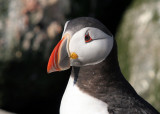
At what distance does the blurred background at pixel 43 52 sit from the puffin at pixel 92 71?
2.69m

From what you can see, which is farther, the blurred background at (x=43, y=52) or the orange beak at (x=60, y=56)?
the blurred background at (x=43, y=52)

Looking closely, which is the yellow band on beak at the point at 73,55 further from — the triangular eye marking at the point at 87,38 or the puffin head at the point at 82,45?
the triangular eye marking at the point at 87,38

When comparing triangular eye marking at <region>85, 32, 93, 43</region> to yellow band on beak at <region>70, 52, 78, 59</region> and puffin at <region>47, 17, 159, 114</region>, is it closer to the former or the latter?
puffin at <region>47, 17, 159, 114</region>

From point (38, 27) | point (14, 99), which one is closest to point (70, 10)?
point (38, 27)

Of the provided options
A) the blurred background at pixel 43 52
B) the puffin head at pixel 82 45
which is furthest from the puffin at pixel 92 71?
the blurred background at pixel 43 52

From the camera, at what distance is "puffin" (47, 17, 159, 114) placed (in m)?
2.97

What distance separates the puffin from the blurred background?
8.81 feet

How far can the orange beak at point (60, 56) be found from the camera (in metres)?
2.97

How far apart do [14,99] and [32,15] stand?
4.45 ft

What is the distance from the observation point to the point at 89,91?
3104 millimetres

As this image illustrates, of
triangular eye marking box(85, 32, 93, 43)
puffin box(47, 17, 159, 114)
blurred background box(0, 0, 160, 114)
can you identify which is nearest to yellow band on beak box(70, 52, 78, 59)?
puffin box(47, 17, 159, 114)

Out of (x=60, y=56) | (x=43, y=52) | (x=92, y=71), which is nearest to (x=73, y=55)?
(x=60, y=56)

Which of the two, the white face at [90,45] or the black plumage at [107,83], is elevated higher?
the white face at [90,45]

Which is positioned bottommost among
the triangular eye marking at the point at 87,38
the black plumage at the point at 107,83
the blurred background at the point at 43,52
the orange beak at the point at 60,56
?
the blurred background at the point at 43,52
